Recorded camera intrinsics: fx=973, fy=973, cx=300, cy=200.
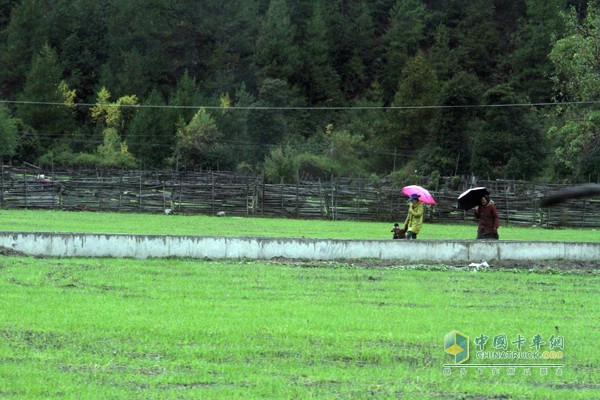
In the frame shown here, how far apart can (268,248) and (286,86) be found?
6774 centimetres

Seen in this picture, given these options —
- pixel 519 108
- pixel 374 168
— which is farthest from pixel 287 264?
pixel 374 168

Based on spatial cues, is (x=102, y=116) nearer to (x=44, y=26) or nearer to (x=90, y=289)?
(x=44, y=26)

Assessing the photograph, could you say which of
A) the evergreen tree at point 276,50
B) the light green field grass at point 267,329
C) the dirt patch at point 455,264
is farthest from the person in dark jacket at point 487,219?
the evergreen tree at point 276,50

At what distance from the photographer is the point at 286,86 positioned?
280 feet

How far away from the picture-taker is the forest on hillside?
2440 inches

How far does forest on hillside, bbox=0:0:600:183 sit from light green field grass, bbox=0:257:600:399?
127 ft

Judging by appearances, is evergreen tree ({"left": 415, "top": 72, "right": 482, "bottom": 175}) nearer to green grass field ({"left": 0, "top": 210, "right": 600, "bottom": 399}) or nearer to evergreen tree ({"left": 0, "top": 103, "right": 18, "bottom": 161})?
evergreen tree ({"left": 0, "top": 103, "right": 18, "bottom": 161})

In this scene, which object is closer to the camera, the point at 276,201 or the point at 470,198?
the point at 470,198

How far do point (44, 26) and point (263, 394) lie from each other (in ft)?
296

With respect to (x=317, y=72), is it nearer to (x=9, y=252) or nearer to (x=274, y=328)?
(x=9, y=252)

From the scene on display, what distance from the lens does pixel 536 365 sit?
9.00 metres

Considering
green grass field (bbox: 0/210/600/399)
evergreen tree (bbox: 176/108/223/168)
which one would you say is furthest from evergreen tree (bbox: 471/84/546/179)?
green grass field (bbox: 0/210/600/399)

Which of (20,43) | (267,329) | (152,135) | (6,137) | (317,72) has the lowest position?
(267,329)

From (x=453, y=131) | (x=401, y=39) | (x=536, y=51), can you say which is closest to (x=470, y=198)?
(x=453, y=131)
